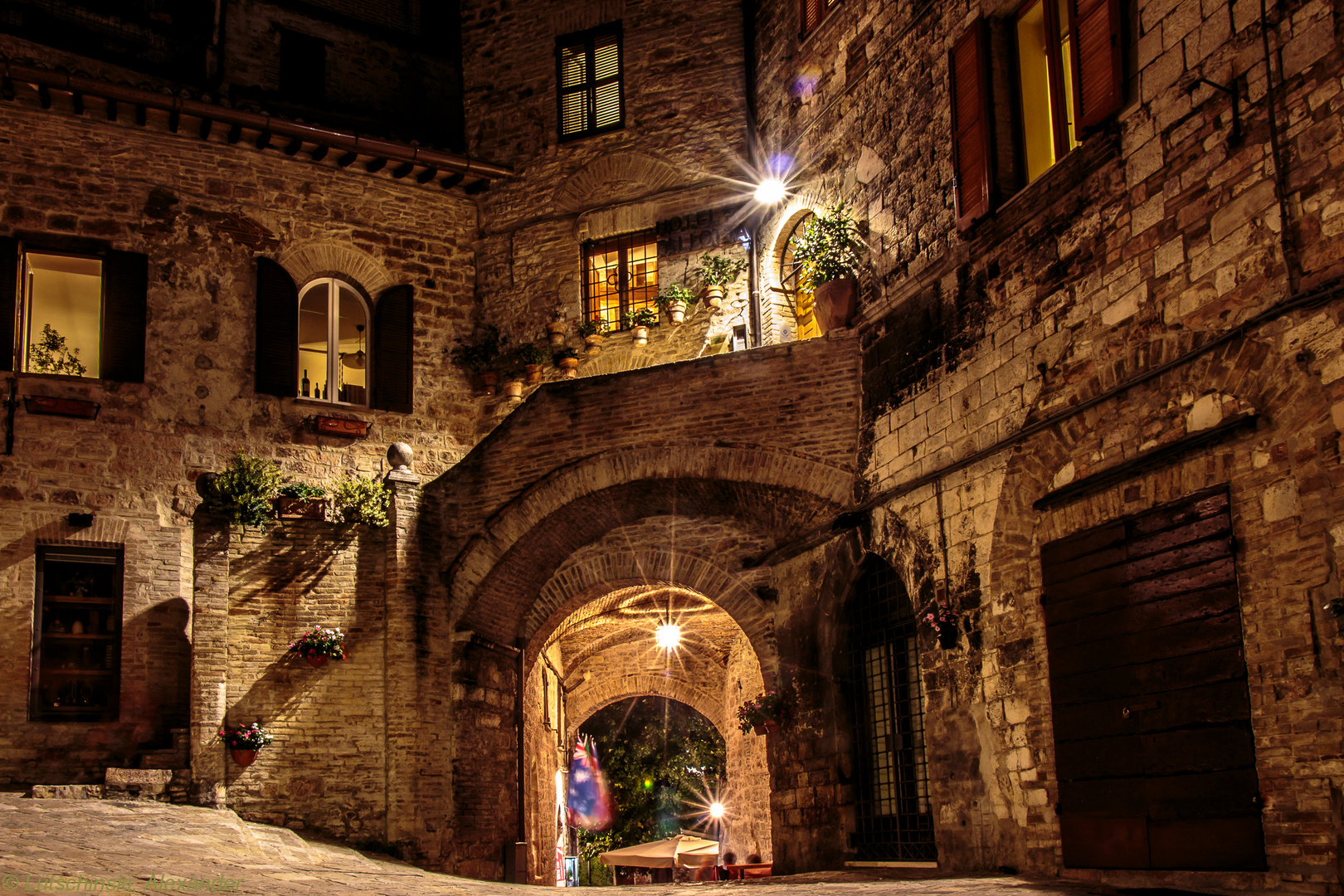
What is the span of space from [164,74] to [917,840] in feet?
40.5

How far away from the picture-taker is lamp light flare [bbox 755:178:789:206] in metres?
14.3

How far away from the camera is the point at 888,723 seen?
11406 mm

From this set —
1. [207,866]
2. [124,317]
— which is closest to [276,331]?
[124,317]

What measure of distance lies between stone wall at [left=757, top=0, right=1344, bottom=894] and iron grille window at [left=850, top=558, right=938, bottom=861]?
1.50ft

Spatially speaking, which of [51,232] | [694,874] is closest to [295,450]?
[51,232]

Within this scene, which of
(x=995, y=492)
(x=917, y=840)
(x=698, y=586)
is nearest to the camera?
(x=995, y=492)

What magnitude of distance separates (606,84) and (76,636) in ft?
28.9

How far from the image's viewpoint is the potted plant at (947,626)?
9906mm

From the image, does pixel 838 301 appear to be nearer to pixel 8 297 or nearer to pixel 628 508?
pixel 628 508

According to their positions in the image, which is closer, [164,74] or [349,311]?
[349,311]

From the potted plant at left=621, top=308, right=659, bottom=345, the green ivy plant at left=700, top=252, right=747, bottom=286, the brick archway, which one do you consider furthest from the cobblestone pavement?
the green ivy plant at left=700, top=252, right=747, bottom=286

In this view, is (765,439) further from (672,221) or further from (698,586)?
(672,221)

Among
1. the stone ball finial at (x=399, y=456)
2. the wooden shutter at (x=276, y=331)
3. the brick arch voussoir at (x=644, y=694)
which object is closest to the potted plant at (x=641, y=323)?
the stone ball finial at (x=399, y=456)

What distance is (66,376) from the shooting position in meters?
12.9
